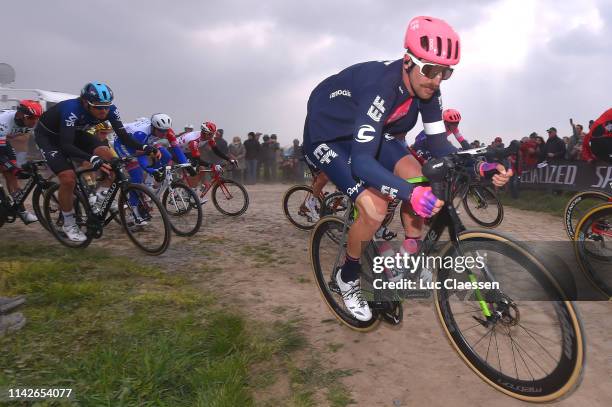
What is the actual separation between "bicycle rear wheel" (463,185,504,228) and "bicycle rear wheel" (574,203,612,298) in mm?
3164

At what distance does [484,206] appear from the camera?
7961 mm

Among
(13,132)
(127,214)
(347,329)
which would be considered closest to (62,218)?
(127,214)

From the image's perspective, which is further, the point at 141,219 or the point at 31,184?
the point at 31,184

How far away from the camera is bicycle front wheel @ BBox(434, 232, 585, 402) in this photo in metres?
2.21

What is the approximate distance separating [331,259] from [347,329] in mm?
668

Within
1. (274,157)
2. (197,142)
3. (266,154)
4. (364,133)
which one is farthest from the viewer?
(274,157)

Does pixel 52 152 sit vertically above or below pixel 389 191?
above

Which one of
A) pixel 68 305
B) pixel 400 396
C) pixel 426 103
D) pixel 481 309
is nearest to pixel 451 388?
pixel 400 396

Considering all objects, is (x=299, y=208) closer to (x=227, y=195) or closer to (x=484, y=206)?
(x=227, y=195)

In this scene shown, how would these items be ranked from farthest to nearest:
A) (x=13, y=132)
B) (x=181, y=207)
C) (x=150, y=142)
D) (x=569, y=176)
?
(x=569, y=176) → (x=150, y=142) → (x=181, y=207) → (x=13, y=132)

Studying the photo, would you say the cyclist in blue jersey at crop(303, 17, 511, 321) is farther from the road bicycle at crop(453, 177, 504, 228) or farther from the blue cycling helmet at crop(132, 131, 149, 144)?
the blue cycling helmet at crop(132, 131, 149, 144)

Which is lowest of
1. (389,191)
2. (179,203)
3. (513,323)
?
(513,323)

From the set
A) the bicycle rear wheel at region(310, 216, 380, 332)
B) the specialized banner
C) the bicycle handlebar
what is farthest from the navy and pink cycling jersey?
the specialized banner

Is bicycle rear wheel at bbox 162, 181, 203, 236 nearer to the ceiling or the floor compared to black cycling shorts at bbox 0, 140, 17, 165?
nearer to the floor
